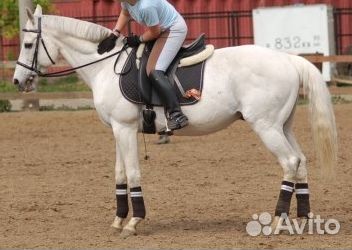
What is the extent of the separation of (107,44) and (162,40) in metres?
0.63

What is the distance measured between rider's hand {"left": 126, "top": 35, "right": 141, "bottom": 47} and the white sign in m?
14.6

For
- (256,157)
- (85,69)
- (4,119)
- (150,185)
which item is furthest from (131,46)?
(4,119)

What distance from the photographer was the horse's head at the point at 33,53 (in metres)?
9.94

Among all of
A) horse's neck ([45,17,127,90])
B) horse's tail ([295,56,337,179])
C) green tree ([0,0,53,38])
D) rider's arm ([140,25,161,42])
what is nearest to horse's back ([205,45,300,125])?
horse's tail ([295,56,337,179])

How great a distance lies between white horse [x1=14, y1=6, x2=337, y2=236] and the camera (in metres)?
9.30

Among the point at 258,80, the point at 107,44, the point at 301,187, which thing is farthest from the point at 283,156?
the point at 107,44

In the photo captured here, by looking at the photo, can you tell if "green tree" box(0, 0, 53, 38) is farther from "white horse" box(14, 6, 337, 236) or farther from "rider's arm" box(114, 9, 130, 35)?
"white horse" box(14, 6, 337, 236)

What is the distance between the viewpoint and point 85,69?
9906mm

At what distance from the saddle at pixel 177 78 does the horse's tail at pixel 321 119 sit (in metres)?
0.96

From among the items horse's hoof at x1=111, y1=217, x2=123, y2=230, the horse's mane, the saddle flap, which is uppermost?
the horse's mane

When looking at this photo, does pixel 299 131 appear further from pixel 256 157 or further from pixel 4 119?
pixel 4 119

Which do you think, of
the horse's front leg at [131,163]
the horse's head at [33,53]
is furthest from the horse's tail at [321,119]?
the horse's head at [33,53]

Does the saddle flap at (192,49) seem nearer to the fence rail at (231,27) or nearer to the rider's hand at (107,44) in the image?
the rider's hand at (107,44)

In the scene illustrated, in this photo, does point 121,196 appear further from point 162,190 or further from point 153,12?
point 162,190
